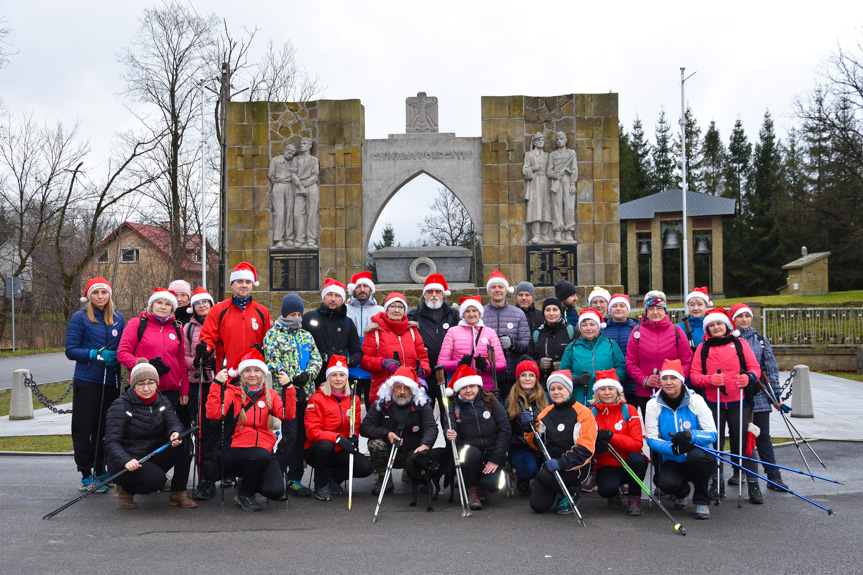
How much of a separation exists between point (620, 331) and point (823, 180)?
1197 inches

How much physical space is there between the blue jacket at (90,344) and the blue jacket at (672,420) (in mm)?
4706

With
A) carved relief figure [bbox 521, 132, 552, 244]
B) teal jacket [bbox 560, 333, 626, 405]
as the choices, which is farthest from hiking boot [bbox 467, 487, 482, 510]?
carved relief figure [bbox 521, 132, 552, 244]

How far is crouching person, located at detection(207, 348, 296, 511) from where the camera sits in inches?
230

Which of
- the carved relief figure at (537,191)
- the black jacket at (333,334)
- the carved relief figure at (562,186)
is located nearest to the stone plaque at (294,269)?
the carved relief figure at (537,191)

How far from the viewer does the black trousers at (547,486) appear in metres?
5.68

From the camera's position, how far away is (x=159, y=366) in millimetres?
6145

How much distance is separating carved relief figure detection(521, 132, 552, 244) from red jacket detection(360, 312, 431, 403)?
7745 mm

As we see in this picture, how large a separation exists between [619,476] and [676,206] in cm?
3034

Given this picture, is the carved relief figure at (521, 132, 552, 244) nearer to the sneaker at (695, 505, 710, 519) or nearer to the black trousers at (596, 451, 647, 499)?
the black trousers at (596, 451, 647, 499)

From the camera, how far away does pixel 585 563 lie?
14.7ft

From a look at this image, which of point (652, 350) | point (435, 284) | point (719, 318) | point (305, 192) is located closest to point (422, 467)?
point (435, 284)

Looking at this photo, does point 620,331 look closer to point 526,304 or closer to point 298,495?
point 526,304

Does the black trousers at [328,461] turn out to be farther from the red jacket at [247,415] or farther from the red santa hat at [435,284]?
the red santa hat at [435,284]

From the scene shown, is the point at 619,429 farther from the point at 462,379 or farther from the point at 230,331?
the point at 230,331
